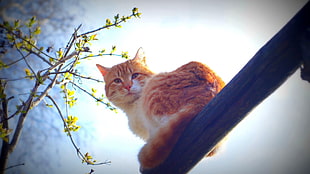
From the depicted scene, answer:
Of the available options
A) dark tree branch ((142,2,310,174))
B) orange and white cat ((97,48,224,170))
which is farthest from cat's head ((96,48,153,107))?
dark tree branch ((142,2,310,174))

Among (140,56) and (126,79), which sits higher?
(140,56)

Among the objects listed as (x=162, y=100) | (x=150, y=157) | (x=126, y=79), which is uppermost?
(x=126, y=79)

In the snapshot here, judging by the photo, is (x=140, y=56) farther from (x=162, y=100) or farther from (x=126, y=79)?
(x=162, y=100)

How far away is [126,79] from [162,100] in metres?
1.10

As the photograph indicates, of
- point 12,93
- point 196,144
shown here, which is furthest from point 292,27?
point 12,93

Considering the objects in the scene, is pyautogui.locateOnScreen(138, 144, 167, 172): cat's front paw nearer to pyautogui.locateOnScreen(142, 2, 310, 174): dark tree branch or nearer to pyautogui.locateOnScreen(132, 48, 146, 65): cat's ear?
pyautogui.locateOnScreen(142, 2, 310, 174): dark tree branch

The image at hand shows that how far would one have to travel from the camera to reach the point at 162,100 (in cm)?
151

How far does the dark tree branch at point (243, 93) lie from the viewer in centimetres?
84

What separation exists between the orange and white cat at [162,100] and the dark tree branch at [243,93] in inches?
2.7

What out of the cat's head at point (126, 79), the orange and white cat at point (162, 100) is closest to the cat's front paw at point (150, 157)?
the orange and white cat at point (162, 100)

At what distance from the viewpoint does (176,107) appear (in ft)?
4.70

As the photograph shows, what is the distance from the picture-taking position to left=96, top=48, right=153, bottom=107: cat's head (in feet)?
A: 7.67

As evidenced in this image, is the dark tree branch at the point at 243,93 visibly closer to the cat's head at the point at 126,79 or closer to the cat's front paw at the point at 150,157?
the cat's front paw at the point at 150,157

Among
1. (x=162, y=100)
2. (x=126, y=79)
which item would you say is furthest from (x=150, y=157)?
(x=126, y=79)
